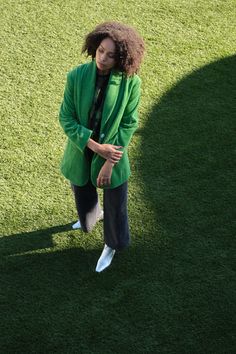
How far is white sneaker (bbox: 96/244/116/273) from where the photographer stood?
14.9 ft

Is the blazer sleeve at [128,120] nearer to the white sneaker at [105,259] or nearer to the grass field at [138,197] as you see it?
the white sneaker at [105,259]

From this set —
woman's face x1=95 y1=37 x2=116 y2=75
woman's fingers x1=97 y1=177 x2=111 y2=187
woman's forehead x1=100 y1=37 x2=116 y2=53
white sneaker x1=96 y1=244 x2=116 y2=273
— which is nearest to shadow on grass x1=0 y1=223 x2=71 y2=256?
A: white sneaker x1=96 y1=244 x2=116 y2=273

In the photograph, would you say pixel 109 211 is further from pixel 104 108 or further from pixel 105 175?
pixel 104 108

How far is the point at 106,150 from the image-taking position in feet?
12.8

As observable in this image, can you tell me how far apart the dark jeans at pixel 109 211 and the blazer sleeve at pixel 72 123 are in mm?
418

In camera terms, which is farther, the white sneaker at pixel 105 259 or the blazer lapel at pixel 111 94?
the white sneaker at pixel 105 259

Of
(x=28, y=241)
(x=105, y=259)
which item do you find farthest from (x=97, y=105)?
(x=28, y=241)

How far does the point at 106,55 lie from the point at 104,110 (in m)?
0.30

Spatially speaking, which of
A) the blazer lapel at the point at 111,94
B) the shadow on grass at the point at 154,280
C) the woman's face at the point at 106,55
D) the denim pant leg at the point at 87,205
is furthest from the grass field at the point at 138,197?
the woman's face at the point at 106,55

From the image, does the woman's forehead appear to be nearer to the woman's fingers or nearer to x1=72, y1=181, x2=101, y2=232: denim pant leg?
the woman's fingers

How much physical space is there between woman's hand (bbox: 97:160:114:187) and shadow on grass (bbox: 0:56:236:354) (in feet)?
2.41

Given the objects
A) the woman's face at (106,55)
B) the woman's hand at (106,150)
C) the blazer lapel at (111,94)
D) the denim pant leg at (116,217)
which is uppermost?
the woman's face at (106,55)

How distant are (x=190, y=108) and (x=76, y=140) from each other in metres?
2.07

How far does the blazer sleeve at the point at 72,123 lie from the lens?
388 centimetres
